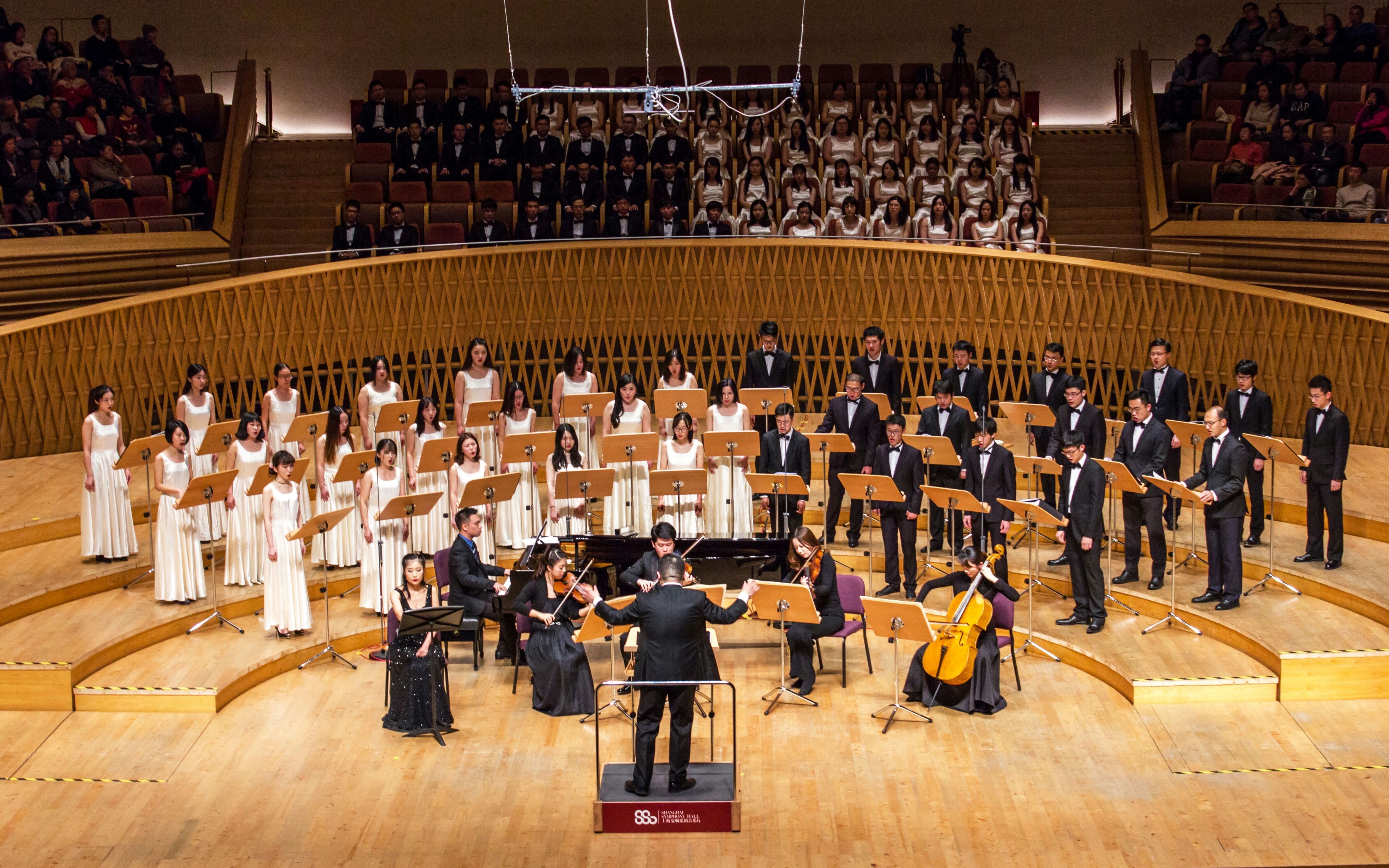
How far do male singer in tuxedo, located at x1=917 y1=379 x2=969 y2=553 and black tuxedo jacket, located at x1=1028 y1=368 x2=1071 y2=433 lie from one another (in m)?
0.66

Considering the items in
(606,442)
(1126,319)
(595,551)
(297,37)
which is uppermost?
(297,37)

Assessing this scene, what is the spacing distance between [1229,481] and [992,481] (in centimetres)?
140

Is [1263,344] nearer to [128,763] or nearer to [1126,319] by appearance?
[1126,319]

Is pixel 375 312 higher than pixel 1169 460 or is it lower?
higher

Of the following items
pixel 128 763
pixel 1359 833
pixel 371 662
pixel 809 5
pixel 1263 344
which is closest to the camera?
pixel 1359 833

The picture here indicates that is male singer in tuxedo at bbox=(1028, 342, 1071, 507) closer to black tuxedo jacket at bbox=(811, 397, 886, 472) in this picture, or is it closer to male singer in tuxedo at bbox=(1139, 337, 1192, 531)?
male singer in tuxedo at bbox=(1139, 337, 1192, 531)

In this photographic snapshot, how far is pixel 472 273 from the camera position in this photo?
41.2 ft

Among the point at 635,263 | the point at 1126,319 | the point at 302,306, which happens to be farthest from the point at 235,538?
the point at 1126,319

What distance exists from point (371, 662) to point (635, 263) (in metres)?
5.02

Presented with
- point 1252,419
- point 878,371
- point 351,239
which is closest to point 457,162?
point 351,239

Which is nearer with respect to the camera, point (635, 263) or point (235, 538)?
point (235, 538)

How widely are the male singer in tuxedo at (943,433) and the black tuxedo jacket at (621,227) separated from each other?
3.92 metres

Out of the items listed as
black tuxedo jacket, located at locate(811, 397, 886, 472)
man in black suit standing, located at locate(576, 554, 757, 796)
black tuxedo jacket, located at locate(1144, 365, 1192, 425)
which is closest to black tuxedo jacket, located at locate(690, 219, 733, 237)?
black tuxedo jacket, located at locate(811, 397, 886, 472)

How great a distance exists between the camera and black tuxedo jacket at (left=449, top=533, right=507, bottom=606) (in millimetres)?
8359
